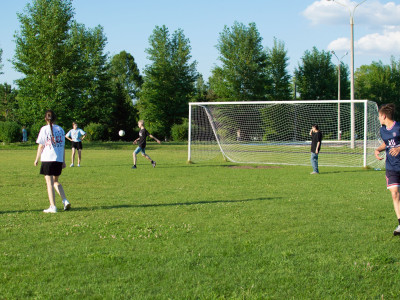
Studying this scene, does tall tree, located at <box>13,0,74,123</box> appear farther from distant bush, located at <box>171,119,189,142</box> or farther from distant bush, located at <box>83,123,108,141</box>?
distant bush, located at <box>171,119,189,142</box>

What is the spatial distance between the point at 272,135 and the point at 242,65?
24692 millimetres

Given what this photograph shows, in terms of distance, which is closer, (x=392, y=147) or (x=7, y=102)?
(x=392, y=147)

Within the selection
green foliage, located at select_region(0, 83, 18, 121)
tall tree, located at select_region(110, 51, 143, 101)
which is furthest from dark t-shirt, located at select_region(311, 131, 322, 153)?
tall tree, located at select_region(110, 51, 143, 101)

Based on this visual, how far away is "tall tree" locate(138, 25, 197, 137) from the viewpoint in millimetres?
59938

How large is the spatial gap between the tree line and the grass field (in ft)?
108

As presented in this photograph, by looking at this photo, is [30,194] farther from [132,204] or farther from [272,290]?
[272,290]

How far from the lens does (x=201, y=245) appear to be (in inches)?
238

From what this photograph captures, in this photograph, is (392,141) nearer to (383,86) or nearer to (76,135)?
(76,135)

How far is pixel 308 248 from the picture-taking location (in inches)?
231

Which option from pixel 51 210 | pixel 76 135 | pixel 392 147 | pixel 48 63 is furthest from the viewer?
pixel 48 63

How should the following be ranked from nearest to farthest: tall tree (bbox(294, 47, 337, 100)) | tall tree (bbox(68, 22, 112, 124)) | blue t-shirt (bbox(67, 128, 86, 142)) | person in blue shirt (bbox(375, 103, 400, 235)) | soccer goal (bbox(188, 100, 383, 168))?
person in blue shirt (bbox(375, 103, 400, 235)) < blue t-shirt (bbox(67, 128, 86, 142)) < soccer goal (bbox(188, 100, 383, 168)) < tall tree (bbox(68, 22, 112, 124)) < tall tree (bbox(294, 47, 337, 100))

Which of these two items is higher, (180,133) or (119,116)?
(119,116)

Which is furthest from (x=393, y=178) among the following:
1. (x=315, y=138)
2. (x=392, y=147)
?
(x=315, y=138)

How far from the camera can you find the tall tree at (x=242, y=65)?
178ft
